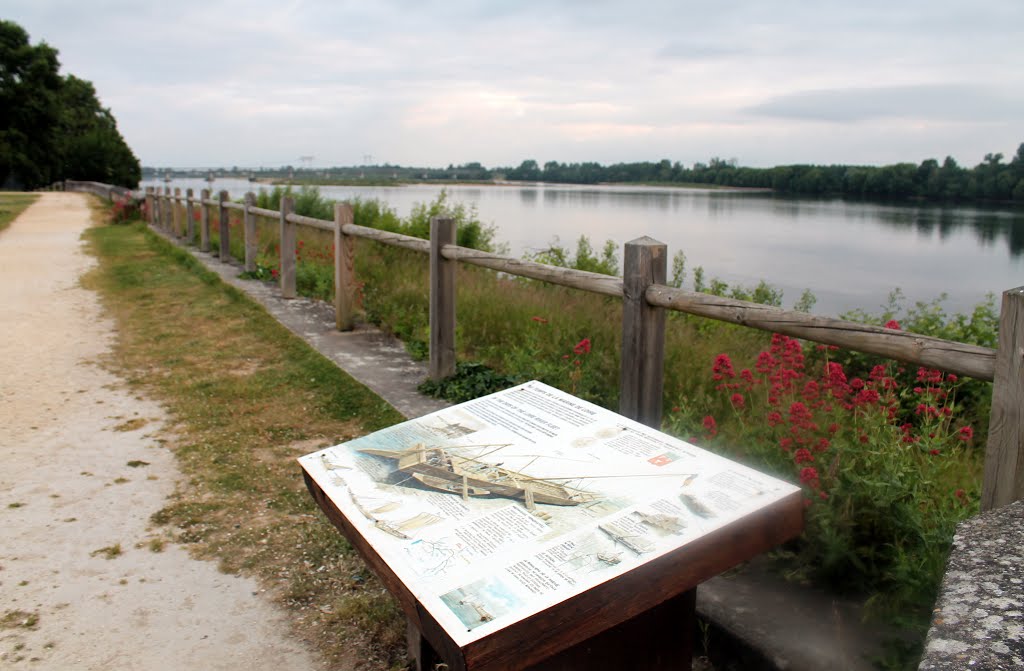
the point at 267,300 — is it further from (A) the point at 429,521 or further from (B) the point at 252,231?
(A) the point at 429,521

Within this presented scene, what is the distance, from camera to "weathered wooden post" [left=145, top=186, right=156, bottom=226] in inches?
896

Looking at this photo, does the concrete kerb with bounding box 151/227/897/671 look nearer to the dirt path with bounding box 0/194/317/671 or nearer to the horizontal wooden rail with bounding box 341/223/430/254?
the dirt path with bounding box 0/194/317/671

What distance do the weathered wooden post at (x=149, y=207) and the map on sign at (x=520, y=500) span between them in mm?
22395

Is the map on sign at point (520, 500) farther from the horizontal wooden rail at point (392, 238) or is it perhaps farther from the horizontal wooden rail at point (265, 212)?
the horizontal wooden rail at point (265, 212)

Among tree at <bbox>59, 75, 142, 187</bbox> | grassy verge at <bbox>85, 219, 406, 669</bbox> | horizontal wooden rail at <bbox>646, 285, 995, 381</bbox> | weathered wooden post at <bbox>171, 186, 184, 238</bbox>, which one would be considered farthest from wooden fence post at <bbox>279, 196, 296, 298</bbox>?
tree at <bbox>59, 75, 142, 187</bbox>

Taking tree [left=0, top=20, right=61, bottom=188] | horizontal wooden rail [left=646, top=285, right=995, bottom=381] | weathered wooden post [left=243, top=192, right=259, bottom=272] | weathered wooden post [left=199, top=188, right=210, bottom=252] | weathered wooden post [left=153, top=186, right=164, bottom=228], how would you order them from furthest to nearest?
tree [left=0, top=20, right=61, bottom=188] < weathered wooden post [left=153, top=186, right=164, bottom=228] < weathered wooden post [left=199, top=188, right=210, bottom=252] < weathered wooden post [left=243, top=192, right=259, bottom=272] < horizontal wooden rail [left=646, top=285, right=995, bottom=381]

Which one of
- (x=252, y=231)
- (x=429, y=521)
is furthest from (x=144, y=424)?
(x=252, y=231)

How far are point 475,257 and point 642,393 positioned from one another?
203 cm

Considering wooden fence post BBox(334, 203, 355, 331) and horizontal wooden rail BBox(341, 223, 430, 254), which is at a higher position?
horizontal wooden rail BBox(341, 223, 430, 254)

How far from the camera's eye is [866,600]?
2.76 meters

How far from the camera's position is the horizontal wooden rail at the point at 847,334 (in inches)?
94.0

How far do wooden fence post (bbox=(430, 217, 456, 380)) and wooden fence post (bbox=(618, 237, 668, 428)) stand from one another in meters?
2.26

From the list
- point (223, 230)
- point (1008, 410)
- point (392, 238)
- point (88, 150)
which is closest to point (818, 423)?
point (1008, 410)

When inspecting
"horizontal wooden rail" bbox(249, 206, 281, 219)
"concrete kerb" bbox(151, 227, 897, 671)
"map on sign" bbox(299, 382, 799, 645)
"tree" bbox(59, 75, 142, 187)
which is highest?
"tree" bbox(59, 75, 142, 187)
